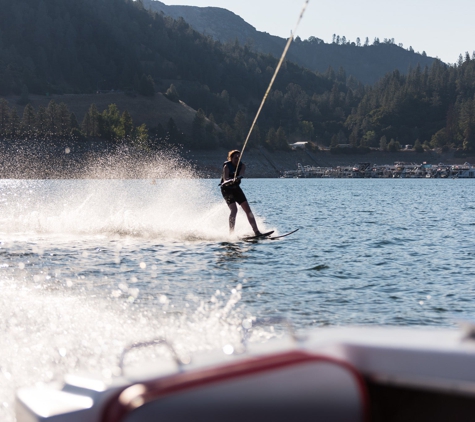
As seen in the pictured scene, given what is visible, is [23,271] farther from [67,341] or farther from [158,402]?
[158,402]

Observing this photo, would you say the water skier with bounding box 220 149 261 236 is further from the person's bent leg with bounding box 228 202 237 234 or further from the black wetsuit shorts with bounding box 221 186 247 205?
the person's bent leg with bounding box 228 202 237 234

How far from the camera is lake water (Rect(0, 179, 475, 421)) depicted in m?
7.69

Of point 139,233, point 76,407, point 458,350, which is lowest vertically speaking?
point 139,233

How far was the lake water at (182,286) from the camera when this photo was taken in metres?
7.69

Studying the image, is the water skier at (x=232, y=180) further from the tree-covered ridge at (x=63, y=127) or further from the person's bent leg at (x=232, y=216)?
the tree-covered ridge at (x=63, y=127)

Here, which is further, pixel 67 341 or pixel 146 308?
pixel 146 308

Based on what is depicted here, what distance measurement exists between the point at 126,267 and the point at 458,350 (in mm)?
12796

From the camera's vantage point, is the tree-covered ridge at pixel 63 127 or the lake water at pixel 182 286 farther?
the tree-covered ridge at pixel 63 127

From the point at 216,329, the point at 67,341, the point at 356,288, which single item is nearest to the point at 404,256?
the point at 356,288

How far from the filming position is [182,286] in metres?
12.6

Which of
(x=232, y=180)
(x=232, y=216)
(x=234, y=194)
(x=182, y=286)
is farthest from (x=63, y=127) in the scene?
(x=182, y=286)

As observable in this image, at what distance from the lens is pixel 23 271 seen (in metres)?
14.4

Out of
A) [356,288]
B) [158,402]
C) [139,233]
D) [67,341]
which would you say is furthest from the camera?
[139,233]

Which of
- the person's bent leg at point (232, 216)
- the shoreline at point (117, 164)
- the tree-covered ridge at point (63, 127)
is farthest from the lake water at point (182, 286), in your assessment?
the tree-covered ridge at point (63, 127)
